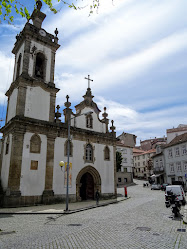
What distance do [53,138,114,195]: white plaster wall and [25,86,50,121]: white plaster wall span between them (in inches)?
119

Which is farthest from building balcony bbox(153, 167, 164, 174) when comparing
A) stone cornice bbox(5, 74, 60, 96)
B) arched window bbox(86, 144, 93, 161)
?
stone cornice bbox(5, 74, 60, 96)

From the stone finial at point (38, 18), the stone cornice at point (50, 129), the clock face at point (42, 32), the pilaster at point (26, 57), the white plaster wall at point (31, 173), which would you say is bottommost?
the white plaster wall at point (31, 173)

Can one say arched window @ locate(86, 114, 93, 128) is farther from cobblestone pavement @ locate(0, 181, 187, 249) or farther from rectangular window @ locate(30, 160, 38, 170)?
cobblestone pavement @ locate(0, 181, 187, 249)

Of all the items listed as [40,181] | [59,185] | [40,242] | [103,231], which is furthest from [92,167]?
[40,242]

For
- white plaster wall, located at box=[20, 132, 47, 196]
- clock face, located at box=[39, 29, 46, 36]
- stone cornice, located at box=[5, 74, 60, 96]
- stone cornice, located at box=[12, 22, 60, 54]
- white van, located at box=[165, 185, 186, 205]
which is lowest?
white van, located at box=[165, 185, 186, 205]

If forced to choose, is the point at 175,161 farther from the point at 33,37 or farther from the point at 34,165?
the point at 33,37

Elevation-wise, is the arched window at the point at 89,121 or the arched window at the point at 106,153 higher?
the arched window at the point at 89,121

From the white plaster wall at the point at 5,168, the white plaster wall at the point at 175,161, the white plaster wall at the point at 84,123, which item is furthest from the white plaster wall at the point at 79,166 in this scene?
the white plaster wall at the point at 175,161

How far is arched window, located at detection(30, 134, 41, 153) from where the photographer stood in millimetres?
18266

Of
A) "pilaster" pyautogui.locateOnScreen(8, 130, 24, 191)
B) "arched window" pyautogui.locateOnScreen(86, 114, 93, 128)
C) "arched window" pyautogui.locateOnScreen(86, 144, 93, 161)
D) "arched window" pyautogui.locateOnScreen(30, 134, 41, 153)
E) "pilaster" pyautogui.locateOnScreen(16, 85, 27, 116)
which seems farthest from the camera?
"arched window" pyautogui.locateOnScreen(86, 114, 93, 128)

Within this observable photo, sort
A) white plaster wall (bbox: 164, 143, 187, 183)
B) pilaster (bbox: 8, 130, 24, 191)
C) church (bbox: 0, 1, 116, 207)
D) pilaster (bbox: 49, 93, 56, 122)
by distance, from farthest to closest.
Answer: white plaster wall (bbox: 164, 143, 187, 183), pilaster (bbox: 49, 93, 56, 122), church (bbox: 0, 1, 116, 207), pilaster (bbox: 8, 130, 24, 191)

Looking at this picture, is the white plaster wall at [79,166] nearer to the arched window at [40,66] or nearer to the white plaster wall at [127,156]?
the arched window at [40,66]

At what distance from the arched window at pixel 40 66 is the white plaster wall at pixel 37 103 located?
2.00m

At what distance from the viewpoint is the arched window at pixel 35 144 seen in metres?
18.3
